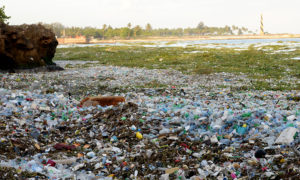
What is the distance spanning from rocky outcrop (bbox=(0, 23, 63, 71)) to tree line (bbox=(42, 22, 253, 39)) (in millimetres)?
106485

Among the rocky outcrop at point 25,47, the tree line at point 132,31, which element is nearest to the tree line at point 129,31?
the tree line at point 132,31

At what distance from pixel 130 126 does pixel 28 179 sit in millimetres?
2557

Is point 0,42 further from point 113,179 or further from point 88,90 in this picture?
point 113,179

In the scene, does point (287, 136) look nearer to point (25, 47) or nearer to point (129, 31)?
point (25, 47)

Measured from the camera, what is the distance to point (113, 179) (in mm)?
4188

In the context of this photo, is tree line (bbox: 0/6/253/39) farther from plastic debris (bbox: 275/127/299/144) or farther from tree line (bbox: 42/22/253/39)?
plastic debris (bbox: 275/127/299/144)

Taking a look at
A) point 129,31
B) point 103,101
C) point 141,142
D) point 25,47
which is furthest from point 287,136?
point 129,31

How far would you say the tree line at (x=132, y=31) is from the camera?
443 feet

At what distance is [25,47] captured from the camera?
17578mm

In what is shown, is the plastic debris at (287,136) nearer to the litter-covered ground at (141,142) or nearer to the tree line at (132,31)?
the litter-covered ground at (141,142)

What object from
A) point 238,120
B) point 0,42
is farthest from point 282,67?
point 0,42

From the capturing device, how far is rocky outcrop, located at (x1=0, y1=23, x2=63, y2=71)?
54.4 feet

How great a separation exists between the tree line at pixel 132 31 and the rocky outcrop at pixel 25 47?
349ft

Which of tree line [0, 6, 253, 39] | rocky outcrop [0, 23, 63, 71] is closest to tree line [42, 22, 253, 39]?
tree line [0, 6, 253, 39]
